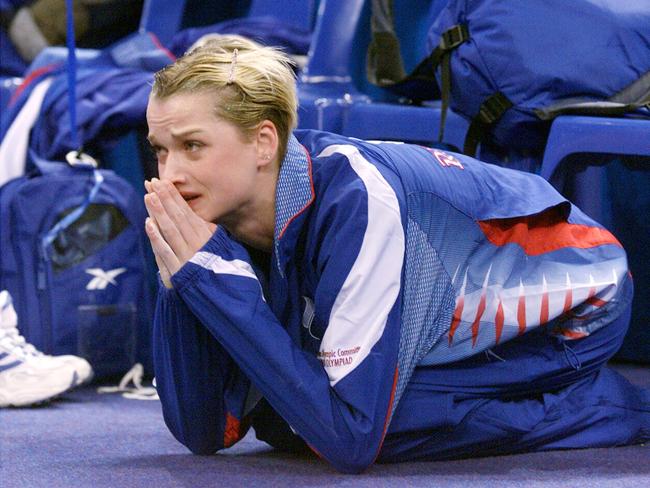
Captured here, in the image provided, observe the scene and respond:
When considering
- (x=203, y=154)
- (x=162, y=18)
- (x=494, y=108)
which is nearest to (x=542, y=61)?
(x=494, y=108)

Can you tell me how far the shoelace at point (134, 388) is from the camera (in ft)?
7.06

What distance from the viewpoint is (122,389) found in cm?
221

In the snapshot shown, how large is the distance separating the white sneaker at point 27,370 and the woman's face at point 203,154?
0.72 m

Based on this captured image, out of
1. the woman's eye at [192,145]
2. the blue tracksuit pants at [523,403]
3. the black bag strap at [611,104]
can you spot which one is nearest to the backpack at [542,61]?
the black bag strap at [611,104]

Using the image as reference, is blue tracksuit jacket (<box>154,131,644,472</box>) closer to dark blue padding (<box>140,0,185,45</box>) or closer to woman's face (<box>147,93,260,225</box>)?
woman's face (<box>147,93,260,225</box>)

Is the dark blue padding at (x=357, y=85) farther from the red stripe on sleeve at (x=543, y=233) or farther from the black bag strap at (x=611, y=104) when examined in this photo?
the red stripe on sleeve at (x=543, y=233)

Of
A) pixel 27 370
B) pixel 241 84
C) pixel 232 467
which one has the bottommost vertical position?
pixel 27 370

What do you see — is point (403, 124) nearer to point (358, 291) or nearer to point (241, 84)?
point (241, 84)

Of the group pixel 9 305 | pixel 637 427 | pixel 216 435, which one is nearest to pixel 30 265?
pixel 9 305

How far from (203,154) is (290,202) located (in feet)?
0.41

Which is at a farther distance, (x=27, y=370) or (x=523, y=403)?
(x=27, y=370)

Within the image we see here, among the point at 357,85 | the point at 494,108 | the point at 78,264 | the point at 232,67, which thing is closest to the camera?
the point at 232,67

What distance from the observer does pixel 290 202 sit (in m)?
1.44

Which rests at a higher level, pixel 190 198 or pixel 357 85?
pixel 190 198
